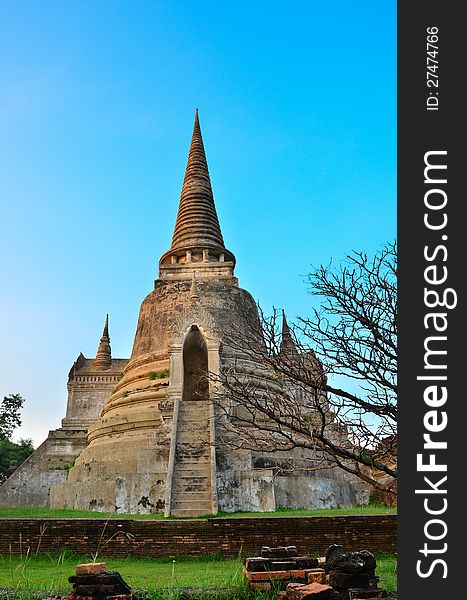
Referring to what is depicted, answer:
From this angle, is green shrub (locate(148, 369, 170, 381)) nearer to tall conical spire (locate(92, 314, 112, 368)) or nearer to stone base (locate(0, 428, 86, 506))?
stone base (locate(0, 428, 86, 506))

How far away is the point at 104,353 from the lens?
3762 centimetres

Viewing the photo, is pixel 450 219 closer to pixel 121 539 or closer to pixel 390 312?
pixel 390 312

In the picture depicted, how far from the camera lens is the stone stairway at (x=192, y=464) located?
14.1 metres

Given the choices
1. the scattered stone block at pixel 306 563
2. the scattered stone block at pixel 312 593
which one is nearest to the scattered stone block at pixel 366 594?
the scattered stone block at pixel 312 593

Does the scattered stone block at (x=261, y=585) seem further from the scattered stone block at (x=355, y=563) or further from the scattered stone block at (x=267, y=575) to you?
the scattered stone block at (x=355, y=563)

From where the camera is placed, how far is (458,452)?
384 cm

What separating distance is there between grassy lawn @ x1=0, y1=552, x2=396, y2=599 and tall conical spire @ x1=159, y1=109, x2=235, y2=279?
16.5 meters

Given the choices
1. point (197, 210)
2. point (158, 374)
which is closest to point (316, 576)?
point (158, 374)

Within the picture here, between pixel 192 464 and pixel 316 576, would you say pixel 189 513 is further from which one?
pixel 316 576

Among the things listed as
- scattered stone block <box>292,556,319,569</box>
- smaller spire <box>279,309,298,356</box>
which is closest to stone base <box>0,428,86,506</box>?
smaller spire <box>279,309,298,356</box>

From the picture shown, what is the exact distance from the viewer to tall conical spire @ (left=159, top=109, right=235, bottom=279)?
28516 millimetres

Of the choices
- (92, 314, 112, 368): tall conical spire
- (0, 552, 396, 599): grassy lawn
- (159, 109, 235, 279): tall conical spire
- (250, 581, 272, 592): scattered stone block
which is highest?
(159, 109, 235, 279): tall conical spire

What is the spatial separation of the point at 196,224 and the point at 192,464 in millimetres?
16756

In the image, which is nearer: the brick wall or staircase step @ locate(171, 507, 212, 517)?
the brick wall
